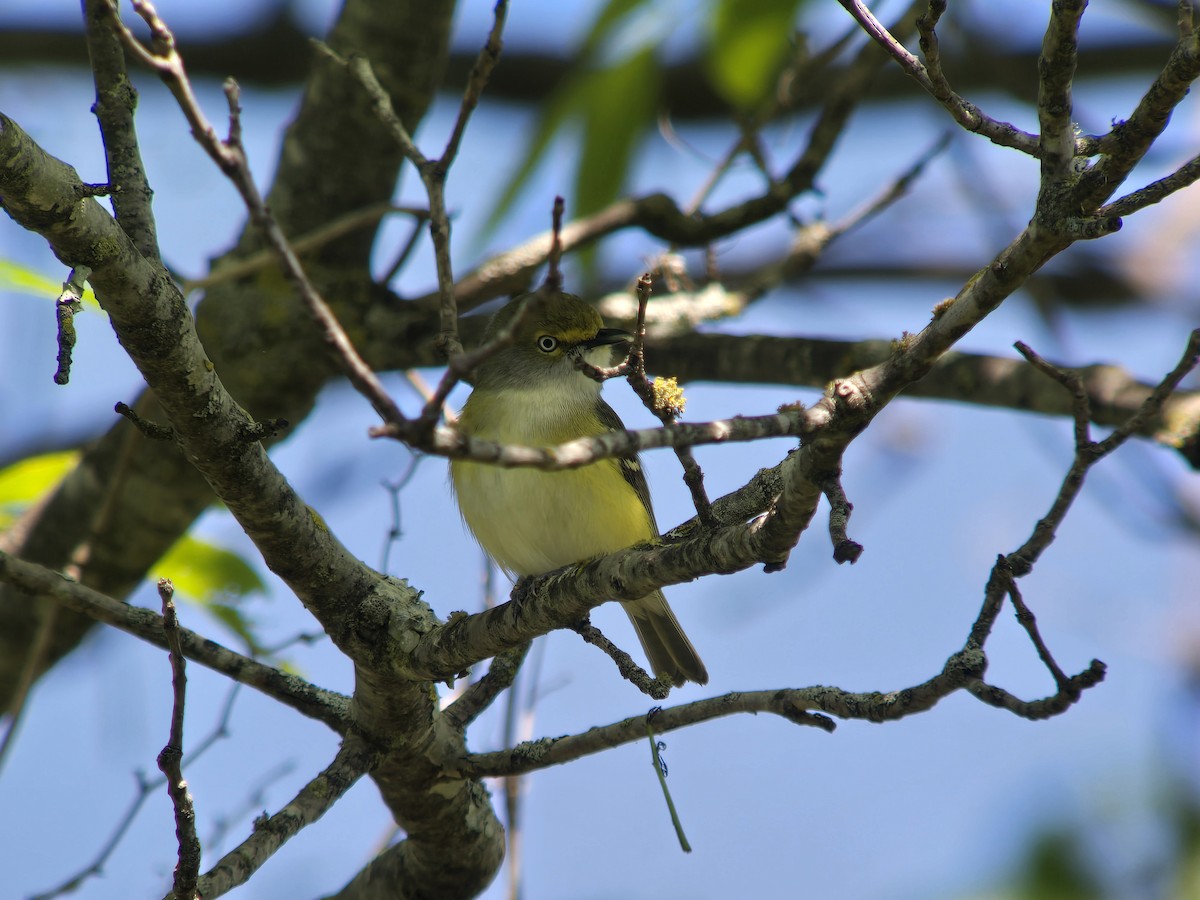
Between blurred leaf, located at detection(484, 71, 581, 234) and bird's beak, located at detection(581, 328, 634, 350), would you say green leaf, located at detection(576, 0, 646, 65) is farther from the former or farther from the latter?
bird's beak, located at detection(581, 328, 634, 350)

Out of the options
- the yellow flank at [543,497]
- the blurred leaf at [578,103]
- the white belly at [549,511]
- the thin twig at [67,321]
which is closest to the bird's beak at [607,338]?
the yellow flank at [543,497]

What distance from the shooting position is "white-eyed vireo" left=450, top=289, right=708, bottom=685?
4.89 metres

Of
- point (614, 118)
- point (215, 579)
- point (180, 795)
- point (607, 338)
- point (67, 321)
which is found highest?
point (607, 338)

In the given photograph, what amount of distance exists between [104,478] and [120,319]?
2.92m

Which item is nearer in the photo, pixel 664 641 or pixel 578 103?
pixel 578 103

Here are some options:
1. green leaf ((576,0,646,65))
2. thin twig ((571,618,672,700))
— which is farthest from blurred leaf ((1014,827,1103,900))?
green leaf ((576,0,646,65))

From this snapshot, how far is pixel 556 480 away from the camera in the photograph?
4863 millimetres

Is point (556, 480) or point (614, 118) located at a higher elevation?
point (614, 118)

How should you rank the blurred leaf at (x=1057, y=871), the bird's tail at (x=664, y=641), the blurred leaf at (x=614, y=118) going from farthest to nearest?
the bird's tail at (x=664, y=641) < the blurred leaf at (x=1057, y=871) < the blurred leaf at (x=614, y=118)

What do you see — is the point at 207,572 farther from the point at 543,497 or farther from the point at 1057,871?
the point at 1057,871

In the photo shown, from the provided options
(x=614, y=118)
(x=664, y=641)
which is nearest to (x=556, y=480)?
(x=664, y=641)

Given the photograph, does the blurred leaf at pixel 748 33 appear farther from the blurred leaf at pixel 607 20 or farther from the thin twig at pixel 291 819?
the thin twig at pixel 291 819

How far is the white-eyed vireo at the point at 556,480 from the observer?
4.89 meters

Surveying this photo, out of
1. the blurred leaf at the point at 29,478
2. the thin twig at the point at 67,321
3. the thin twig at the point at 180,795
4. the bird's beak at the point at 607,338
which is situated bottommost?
the thin twig at the point at 180,795
